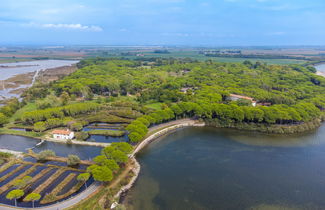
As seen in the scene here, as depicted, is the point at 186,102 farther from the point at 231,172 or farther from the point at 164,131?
the point at 231,172

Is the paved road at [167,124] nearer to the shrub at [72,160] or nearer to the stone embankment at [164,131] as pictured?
the stone embankment at [164,131]

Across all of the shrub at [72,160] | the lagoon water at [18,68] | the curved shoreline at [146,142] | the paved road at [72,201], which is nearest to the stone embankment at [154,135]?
the curved shoreline at [146,142]

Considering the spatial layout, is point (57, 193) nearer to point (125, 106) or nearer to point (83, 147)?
point (83, 147)

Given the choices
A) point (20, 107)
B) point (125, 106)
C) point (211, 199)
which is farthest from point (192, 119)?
point (20, 107)

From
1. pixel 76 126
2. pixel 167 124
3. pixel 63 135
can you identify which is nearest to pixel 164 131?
pixel 167 124

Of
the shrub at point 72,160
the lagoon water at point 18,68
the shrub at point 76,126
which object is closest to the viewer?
the shrub at point 72,160

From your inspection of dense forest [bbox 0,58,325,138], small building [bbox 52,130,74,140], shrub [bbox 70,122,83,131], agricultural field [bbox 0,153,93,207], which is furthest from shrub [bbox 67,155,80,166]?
shrub [bbox 70,122,83,131]
